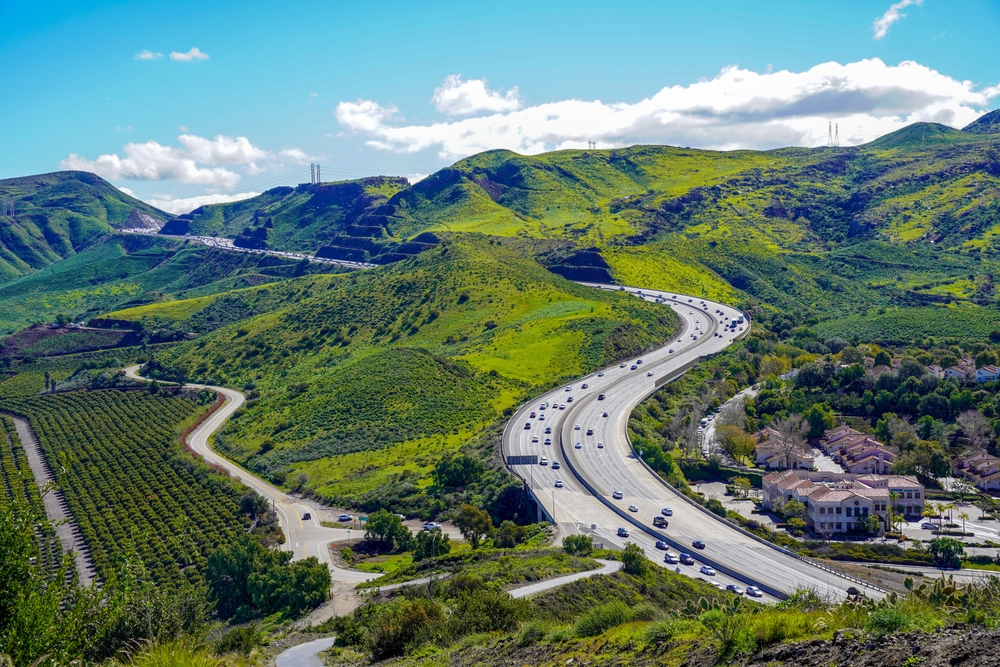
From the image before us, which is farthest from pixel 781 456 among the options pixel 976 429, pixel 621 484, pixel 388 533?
pixel 388 533

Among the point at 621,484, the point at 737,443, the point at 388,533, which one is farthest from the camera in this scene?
the point at 737,443

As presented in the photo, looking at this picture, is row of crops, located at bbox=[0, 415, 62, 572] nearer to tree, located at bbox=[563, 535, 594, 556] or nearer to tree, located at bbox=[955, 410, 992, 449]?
tree, located at bbox=[563, 535, 594, 556]

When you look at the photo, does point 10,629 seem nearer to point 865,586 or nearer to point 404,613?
point 404,613

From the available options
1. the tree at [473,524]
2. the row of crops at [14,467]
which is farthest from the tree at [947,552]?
the row of crops at [14,467]

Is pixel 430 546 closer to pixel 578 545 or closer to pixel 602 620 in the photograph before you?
pixel 578 545

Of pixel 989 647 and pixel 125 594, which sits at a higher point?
pixel 125 594

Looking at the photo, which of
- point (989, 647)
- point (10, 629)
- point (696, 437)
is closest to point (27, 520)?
point (10, 629)
